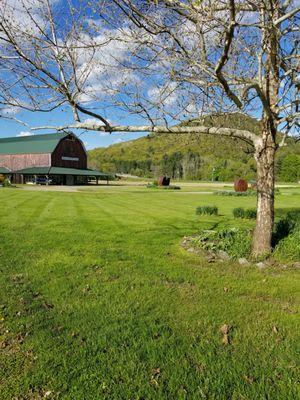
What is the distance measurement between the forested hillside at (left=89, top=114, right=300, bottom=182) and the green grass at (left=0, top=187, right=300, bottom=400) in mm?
2935

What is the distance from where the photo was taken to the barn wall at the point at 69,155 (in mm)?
70938

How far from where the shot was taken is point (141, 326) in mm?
4746

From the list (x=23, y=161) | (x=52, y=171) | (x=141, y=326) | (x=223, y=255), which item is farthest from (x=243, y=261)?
(x=23, y=161)

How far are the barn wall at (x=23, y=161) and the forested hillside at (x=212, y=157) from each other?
24.2 metres

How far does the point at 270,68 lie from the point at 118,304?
5689mm

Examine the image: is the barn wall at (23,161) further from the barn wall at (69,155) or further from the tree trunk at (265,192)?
the tree trunk at (265,192)

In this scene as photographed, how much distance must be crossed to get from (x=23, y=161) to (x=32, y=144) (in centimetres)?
483

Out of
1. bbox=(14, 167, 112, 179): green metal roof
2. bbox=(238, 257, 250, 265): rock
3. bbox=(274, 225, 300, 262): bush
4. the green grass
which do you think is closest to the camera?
the green grass

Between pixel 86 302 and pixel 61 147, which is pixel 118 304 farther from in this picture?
pixel 61 147

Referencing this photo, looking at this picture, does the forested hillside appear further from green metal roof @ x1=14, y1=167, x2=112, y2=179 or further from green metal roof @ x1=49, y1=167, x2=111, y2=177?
green metal roof @ x1=14, y1=167, x2=112, y2=179

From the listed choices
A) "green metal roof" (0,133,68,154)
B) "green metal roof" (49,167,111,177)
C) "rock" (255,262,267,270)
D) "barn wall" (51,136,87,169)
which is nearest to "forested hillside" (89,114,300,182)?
"rock" (255,262,267,270)

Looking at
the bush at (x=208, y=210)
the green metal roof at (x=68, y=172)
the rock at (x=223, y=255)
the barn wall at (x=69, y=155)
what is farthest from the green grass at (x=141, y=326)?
the barn wall at (x=69, y=155)

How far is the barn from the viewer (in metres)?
67.6

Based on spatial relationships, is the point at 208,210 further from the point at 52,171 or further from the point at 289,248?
the point at 52,171
